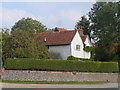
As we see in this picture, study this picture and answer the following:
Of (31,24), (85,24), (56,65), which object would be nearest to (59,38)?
(56,65)

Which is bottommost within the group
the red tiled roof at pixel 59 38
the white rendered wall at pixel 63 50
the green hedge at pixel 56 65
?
the green hedge at pixel 56 65

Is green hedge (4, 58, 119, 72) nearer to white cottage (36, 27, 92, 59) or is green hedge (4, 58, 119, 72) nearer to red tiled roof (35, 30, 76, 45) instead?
white cottage (36, 27, 92, 59)

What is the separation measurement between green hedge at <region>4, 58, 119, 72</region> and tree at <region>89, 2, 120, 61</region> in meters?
10.7

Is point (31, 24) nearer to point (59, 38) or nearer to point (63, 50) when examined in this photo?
point (59, 38)

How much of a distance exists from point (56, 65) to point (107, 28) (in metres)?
19.4

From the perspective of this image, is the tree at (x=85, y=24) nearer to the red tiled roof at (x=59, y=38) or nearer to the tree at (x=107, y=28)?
the tree at (x=107, y=28)

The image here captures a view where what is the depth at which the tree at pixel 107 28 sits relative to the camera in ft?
141

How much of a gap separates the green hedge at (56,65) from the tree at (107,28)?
35.2 ft

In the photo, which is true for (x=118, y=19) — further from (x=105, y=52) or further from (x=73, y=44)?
(x=73, y=44)

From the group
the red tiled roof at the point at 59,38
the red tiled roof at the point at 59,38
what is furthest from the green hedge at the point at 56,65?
the red tiled roof at the point at 59,38

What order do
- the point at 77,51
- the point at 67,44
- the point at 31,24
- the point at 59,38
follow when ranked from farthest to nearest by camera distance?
the point at 31,24 → the point at 59,38 → the point at 77,51 → the point at 67,44

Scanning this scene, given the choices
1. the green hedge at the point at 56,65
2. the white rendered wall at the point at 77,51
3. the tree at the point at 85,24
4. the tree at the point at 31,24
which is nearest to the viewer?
the green hedge at the point at 56,65

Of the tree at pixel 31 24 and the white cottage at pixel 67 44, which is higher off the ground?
the tree at pixel 31 24

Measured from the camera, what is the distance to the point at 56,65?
92.5 ft
